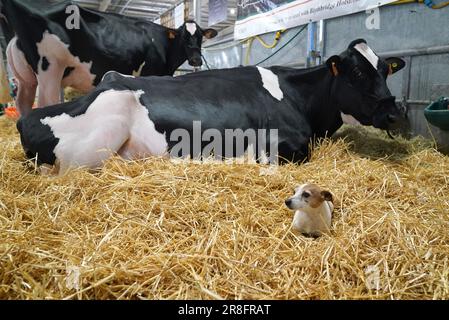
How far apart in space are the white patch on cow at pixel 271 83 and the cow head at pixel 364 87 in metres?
0.46

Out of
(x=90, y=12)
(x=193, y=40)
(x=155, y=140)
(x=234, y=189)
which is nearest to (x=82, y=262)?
(x=234, y=189)

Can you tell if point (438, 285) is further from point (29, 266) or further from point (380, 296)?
point (29, 266)

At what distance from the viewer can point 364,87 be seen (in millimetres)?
2955

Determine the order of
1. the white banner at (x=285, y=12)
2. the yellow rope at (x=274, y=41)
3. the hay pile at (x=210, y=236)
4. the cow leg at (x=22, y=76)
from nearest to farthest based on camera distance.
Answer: the hay pile at (x=210, y=236)
the cow leg at (x=22, y=76)
the white banner at (x=285, y=12)
the yellow rope at (x=274, y=41)

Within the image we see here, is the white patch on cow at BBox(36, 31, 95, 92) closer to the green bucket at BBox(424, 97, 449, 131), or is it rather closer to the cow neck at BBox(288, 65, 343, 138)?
the cow neck at BBox(288, 65, 343, 138)

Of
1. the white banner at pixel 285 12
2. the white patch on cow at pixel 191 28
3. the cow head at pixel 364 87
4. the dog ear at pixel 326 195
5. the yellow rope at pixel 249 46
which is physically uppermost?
the white banner at pixel 285 12

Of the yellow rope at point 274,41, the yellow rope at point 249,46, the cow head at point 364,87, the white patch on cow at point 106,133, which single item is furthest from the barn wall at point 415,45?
the white patch on cow at point 106,133

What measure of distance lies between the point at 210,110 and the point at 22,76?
267 cm

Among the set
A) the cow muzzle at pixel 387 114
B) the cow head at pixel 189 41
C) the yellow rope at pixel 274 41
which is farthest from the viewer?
the yellow rope at pixel 274 41

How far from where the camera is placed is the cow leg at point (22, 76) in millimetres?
3893

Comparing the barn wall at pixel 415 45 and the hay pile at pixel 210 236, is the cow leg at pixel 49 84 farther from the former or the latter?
the barn wall at pixel 415 45

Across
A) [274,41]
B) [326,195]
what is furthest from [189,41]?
[326,195]

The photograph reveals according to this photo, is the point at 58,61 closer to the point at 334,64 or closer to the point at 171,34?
the point at 171,34

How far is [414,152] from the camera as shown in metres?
3.11
